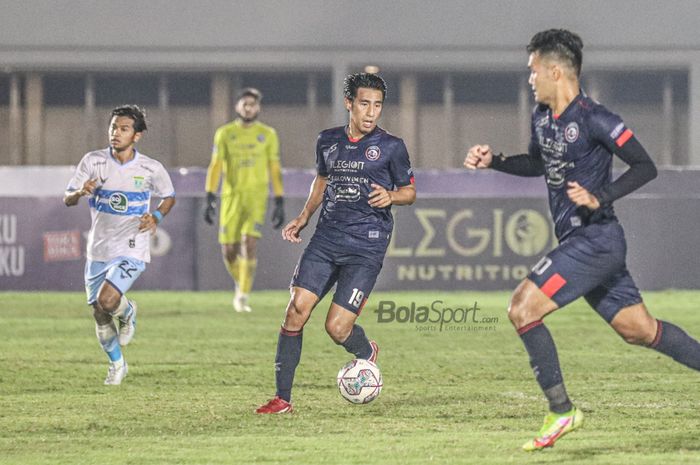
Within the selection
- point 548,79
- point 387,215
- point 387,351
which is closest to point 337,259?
point 387,215

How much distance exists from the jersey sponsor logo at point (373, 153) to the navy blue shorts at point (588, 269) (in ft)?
5.56

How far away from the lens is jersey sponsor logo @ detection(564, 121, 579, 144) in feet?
23.2

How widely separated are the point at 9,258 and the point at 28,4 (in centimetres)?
1148

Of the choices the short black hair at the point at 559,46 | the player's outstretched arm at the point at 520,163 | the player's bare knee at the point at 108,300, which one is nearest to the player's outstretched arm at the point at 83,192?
the player's bare knee at the point at 108,300

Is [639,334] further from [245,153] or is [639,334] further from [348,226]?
[245,153]

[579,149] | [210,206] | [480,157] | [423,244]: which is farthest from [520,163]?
[423,244]

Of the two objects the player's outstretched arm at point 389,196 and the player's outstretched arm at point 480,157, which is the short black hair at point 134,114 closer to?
the player's outstretched arm at point 389,196

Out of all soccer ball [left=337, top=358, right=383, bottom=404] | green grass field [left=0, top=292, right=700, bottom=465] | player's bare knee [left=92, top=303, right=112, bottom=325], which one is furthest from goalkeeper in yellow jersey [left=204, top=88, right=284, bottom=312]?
soccer ball [left=337, top=358, right=383, bottom=404]

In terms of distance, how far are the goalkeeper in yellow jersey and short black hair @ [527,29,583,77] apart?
878 centimetres

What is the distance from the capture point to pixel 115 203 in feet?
34.3

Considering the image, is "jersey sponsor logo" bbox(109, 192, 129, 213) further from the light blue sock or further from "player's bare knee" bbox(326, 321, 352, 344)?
"player's bare knee" bbox(326, 321, 352, 344)

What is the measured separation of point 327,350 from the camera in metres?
12.4

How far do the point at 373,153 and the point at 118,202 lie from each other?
260cm

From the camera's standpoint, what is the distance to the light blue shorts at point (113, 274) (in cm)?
1023
